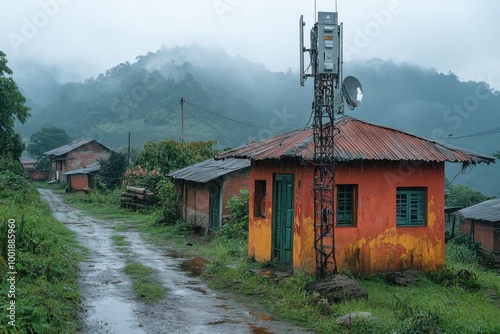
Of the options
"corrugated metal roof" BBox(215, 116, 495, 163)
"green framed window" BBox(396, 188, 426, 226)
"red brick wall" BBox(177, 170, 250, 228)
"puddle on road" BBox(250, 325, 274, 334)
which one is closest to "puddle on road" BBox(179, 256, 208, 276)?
"corrugated metal roof" BBox(215, 116, 495, 163)

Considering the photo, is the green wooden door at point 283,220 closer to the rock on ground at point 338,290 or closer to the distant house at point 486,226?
the rock on ground at point 338,290

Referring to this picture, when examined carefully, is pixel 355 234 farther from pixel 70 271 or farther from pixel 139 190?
pixel 139 190

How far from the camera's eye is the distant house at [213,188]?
Answer: 20.8m

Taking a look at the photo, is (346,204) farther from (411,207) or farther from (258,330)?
(258,330)

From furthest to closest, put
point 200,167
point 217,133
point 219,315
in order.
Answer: point 217,133
point 200,167
point 219,315

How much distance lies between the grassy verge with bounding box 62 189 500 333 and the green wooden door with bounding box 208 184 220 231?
523 centimetres

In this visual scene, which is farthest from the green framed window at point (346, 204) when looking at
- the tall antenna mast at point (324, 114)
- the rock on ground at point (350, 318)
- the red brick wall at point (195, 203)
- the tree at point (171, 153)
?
the tree at point (171, 153)

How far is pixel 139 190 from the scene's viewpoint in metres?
30.9

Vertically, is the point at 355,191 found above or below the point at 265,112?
below

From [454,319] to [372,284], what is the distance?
11.9 ft

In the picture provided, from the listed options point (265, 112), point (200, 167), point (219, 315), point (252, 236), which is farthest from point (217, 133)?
point (219, 315)

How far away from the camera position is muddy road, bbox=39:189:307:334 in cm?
870

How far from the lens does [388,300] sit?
10141mm

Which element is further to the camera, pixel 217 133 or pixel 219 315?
pixel 217 133
